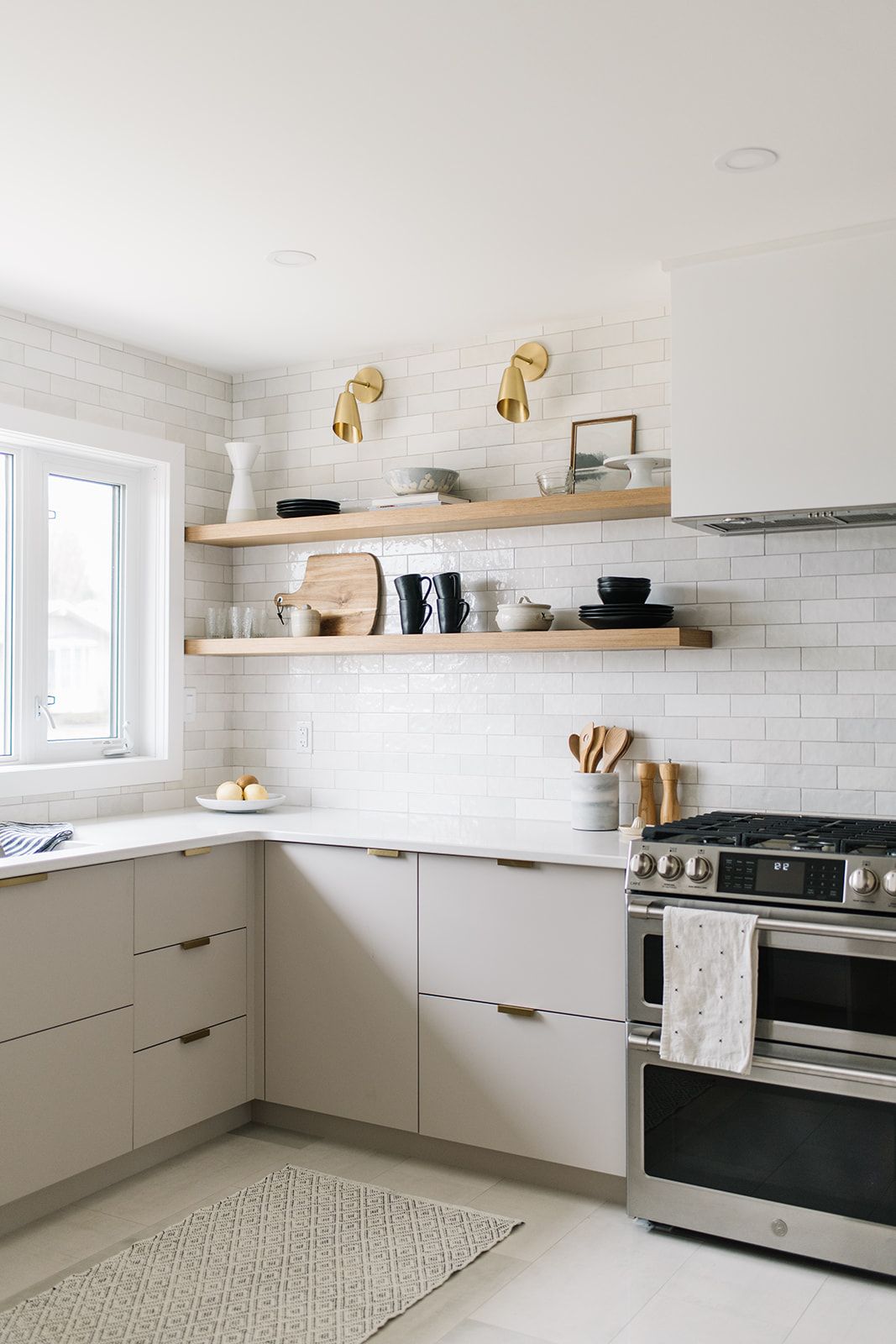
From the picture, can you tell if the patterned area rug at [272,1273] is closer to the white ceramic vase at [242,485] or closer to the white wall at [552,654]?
the white wall at [552,654]

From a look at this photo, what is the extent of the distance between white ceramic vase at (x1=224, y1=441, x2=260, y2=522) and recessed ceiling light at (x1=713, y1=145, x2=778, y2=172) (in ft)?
7.12

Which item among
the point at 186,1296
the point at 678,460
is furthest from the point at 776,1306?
the point at 678,460

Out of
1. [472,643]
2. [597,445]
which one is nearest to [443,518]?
[472,643]

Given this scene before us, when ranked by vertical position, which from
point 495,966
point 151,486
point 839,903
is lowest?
point 495,966

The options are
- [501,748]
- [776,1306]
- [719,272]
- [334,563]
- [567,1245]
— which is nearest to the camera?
[776,1306]

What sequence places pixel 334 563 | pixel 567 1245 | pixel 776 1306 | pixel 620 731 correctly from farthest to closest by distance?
pixel 334 563 < pixel 620 731 < pixel 567 1245 < pixel 776 1306

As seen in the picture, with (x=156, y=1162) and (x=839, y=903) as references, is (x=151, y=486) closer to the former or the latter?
(x=156, y=1162)

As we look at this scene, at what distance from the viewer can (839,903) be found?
2.62 meters

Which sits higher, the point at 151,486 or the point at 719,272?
the point at 719,272

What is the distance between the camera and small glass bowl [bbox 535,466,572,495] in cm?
365

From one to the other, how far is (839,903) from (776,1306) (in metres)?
0.87

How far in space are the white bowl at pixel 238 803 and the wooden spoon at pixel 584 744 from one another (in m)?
1.09

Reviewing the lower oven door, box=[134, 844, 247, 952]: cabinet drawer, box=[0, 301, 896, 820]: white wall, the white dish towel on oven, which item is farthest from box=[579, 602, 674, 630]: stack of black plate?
box=[134, 844, 247, 952]: cabinet drawer

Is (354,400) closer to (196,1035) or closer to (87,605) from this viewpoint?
(87,605)
